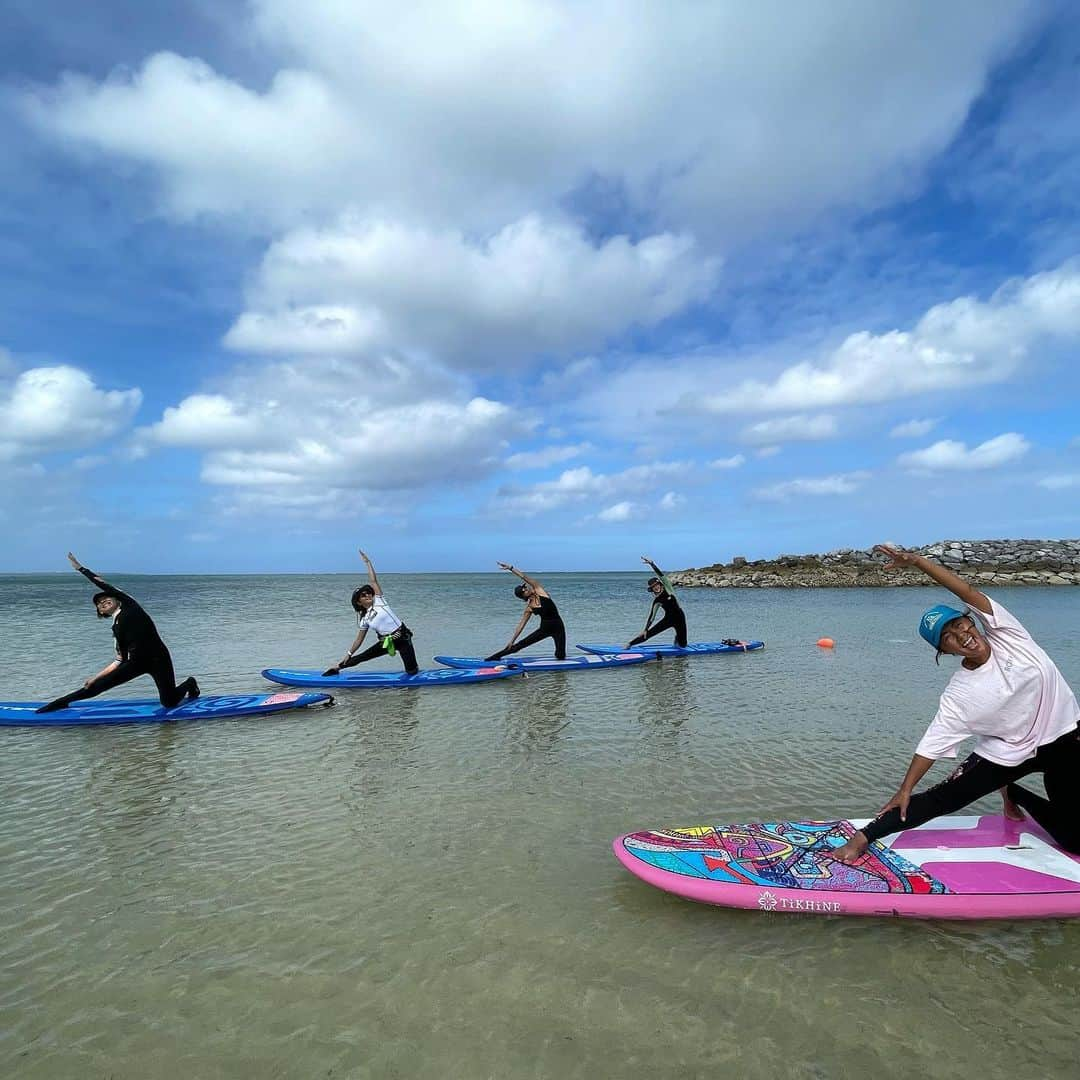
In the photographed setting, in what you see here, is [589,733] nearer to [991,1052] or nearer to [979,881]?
[979,881]

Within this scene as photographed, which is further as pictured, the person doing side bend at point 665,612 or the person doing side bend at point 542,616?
the person doing side bend at point 665,612

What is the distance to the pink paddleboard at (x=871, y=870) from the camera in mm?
4523

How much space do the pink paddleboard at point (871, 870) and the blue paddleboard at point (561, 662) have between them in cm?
953

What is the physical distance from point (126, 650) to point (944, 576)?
10712mm

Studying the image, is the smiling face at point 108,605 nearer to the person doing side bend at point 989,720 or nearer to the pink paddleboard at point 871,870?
the pink paddleboard at point 871,870

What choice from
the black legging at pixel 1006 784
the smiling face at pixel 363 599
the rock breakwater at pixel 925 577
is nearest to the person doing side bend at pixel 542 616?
the smiling face at pixel 363 599

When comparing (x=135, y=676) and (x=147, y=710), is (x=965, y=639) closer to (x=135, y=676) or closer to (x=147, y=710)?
(x=135, y=676)

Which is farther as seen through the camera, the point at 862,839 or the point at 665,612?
the point at 665,612

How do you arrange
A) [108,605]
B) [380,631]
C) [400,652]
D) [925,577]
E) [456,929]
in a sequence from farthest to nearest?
[925,577], [400,652], [380,631], [108,605], [456,929]

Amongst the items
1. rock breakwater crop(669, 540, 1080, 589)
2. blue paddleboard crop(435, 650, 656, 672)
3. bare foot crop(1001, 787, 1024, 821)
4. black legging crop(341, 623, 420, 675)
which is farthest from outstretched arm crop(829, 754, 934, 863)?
rock breakwater crop(669, 540, 1080, 589)

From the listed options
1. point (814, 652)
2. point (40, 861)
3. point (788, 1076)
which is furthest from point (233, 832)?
point (814, 652)

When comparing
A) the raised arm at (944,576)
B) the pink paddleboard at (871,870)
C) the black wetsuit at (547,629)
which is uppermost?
the raised arm at (944,576)

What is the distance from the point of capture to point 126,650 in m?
10.2

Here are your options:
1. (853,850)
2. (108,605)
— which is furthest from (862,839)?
(108,605)
